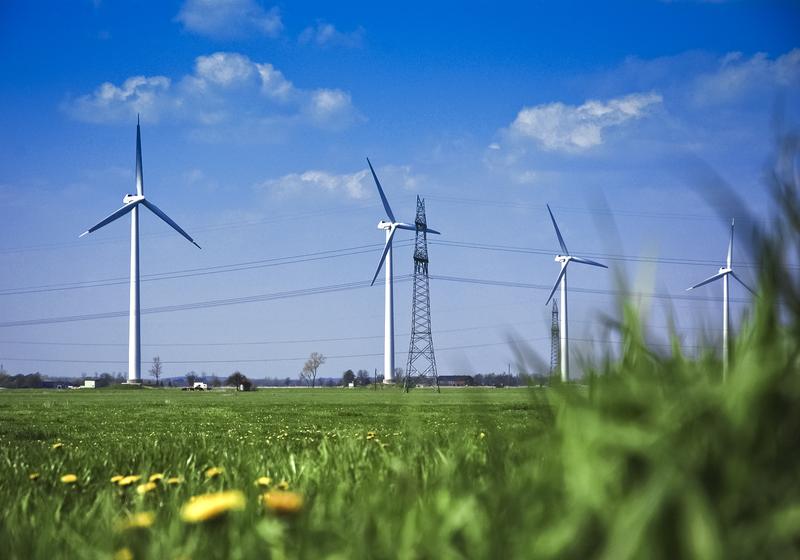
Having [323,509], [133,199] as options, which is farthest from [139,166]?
[323,509]

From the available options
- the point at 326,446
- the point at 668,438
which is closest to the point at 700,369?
the point at 668,438

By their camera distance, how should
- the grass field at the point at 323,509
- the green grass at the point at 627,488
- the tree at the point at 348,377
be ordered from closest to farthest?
the green grass at the point at 627,488
the grass field at the point at 323,509
the tree at the point at 348,377

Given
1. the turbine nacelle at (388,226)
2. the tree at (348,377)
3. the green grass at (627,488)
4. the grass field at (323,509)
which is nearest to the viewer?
the green grass at (627,488)

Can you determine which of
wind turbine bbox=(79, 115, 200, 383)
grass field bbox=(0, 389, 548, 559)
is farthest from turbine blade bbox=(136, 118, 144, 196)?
grass field bbox=(0, 389, 548, 559)

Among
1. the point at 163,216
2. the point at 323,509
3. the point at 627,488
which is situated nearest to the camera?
the point at 627,488

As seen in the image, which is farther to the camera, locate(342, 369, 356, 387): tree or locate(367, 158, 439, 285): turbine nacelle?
locate(342, 369, 356, 387): tree

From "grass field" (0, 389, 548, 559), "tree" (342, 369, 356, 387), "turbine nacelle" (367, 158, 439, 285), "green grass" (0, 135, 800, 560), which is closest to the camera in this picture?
"green grass" (0, 135, 800, 560)

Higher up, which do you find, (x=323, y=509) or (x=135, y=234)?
(x=135, y=234)

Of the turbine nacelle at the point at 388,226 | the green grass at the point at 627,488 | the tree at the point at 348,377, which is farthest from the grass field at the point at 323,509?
the tree at the point at 348,377

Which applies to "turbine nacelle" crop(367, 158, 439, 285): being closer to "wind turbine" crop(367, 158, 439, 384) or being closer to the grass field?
"wind turbine" crop(367, 158, 439, 384)

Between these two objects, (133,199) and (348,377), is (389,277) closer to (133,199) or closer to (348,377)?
(133,199)

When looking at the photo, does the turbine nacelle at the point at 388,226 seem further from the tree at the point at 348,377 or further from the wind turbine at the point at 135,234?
the tree at the point at 348,377

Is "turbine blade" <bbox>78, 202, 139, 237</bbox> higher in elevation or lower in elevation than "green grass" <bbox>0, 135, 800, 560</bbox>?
higher

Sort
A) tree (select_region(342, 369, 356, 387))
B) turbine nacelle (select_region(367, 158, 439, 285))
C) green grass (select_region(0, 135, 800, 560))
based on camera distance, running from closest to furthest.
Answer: green grass (select_region(0, 135, 800, 560)) < turbine nacelle (select_region(367, 158, 439, 285)) < tree (select_region(342, 369, 356, 387))
